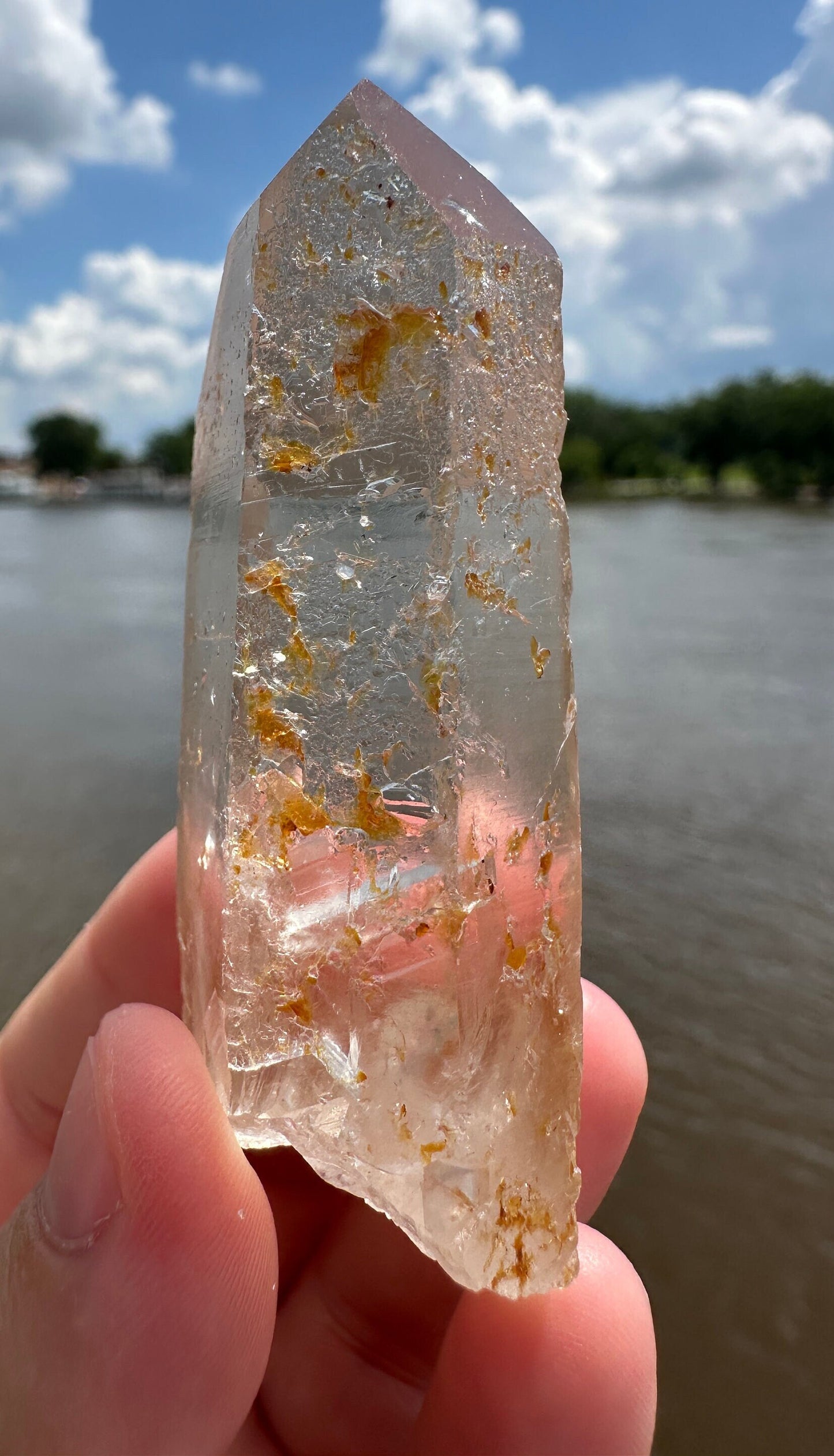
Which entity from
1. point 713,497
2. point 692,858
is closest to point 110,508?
point 713,497

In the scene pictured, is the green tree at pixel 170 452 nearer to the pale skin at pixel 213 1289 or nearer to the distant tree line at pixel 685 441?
the distant tree line at pixel 685 441

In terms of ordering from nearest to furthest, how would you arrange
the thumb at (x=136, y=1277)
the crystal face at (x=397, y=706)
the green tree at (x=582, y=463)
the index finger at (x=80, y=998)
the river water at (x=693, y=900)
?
the thumb at (x=136, y=1277) < the crystal face at (x=397, y=706) < the index finger at (x=80, y=998) < the river water at (x=693, y=900) < the green tree at (x=582, y=463)

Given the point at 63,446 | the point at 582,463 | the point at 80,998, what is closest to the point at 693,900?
the point at 80,998

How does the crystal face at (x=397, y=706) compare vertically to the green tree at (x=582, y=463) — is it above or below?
below

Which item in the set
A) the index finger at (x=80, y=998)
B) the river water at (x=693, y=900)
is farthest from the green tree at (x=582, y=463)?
the index finger at (x=80, y=998)

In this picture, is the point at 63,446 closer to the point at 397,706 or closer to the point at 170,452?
the point at 170,452

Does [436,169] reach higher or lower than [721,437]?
lower

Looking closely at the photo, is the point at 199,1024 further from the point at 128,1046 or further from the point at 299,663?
the point at 299,663
